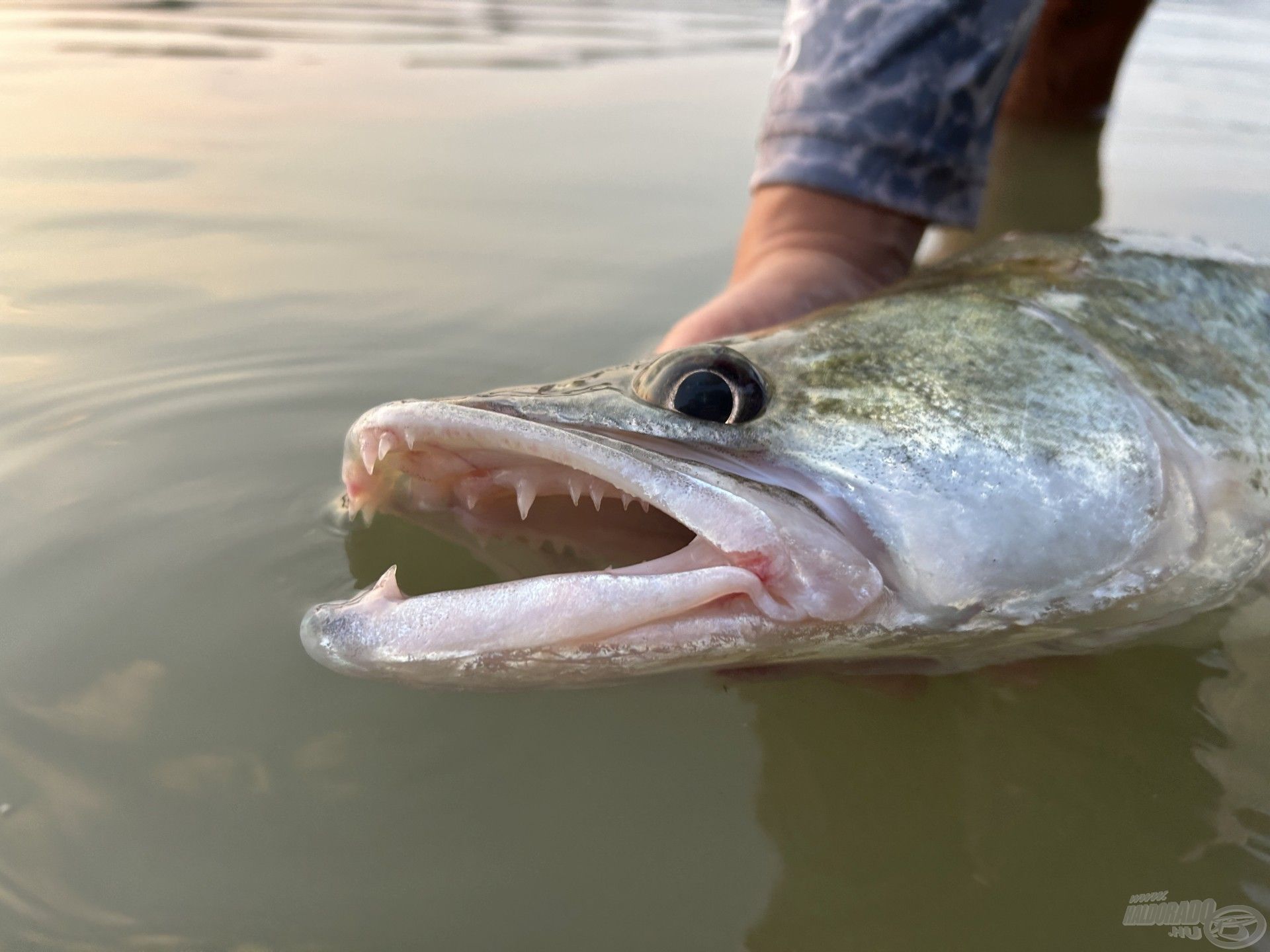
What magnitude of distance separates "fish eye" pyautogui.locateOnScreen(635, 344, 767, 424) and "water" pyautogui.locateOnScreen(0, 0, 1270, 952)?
1.36ft

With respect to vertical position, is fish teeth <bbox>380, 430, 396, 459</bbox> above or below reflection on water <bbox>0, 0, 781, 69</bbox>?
below

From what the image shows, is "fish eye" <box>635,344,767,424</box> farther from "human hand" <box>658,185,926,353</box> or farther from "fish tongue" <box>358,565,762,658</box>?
"human hand" <box>658,185,926,353</box>

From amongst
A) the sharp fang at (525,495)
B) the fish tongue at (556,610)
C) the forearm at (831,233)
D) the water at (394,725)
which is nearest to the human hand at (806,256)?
the forearm at (831,233)

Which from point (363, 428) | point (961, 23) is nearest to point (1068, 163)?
point (961, 23)

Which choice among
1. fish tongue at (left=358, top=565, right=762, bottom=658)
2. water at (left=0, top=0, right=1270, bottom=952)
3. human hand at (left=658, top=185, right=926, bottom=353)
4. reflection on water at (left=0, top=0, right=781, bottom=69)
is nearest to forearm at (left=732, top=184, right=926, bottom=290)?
human hand at (left=658, top=185, right=926, bottom=353)

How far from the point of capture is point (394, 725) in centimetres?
142

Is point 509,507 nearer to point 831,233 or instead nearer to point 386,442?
point 386,442

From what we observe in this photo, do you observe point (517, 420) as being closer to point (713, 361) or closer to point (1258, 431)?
point (713, 361)

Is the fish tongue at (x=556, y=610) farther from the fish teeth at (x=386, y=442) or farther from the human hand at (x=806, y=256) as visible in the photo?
the human hand at (x=806, y=256)

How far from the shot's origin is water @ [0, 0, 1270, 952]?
1205mm

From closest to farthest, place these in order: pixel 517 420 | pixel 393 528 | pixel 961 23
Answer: pixel 517 420, pixel 393 528, pixel 961 23

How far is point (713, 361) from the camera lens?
143cm

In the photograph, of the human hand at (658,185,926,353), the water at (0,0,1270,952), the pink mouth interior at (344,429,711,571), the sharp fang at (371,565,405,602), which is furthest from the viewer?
the human hand at (658,185,926,353)

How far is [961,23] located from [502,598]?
7.11ft
